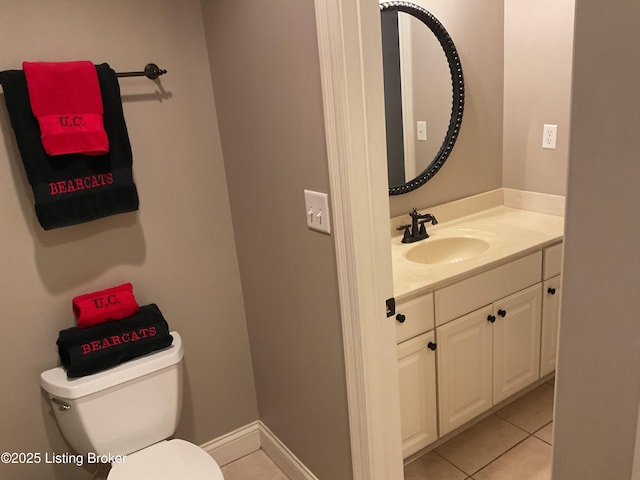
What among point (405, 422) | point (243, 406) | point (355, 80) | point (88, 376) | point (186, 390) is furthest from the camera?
point (243, 406)

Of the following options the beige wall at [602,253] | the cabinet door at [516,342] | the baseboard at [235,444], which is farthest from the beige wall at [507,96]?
the beige wall at [602,253]

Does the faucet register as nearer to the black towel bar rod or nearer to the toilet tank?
the toilet tank

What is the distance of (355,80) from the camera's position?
1254mm

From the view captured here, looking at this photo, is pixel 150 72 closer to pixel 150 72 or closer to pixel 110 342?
pixel 150 72

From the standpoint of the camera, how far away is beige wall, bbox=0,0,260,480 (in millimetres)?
1597

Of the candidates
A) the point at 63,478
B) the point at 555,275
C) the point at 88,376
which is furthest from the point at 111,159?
the point at 555,275

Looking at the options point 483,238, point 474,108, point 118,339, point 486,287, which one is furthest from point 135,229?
point 474,108

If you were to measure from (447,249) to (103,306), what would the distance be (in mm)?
1437

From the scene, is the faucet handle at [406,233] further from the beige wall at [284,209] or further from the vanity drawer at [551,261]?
the beige wall at [284,209]

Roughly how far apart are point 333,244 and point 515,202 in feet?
5.16

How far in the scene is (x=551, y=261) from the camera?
7.25ft

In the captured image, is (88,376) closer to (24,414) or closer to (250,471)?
(24,414)

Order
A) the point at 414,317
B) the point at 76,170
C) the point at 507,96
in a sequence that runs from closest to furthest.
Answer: the point at 76,170 → the point at 414,317 → the point at 507,96

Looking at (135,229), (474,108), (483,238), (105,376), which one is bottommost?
(105,376)
